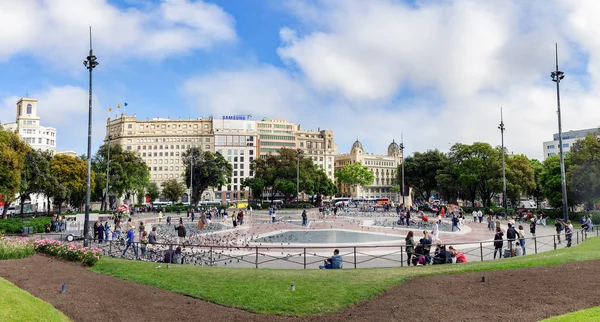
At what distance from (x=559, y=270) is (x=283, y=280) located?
29.5ft

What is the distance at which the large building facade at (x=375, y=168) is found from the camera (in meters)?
160

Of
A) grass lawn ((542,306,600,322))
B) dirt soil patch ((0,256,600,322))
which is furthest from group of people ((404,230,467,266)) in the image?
grass lawn ((542,306,600,322))

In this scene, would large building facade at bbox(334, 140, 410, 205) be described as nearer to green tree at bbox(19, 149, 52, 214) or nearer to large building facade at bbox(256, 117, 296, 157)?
large building facade at bbox(256, 117, 296, 157)

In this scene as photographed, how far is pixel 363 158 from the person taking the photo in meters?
163

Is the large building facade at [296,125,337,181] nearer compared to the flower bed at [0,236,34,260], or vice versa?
the flower bed at [0,236,34,260]

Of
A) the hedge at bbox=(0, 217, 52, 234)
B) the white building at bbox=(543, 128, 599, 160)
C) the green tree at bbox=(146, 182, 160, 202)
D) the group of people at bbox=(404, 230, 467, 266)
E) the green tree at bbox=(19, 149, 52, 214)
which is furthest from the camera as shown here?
A: the white building at bbox=(543, 128, 599, 160)

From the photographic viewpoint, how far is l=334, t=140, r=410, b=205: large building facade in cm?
15950

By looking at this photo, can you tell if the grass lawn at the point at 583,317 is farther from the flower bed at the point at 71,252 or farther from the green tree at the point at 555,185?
the green tree at the point at 555,185

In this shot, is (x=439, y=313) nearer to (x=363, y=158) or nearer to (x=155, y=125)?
(x=155, y=125)

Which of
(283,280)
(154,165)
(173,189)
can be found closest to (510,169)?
(283,280)

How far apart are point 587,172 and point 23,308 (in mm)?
48469

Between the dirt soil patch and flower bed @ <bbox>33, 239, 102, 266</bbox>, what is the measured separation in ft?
7.81

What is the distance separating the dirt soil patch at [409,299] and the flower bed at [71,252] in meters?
2.38

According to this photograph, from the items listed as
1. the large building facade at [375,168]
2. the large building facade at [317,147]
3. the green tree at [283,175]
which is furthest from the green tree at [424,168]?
the large building facade at [375,168]
